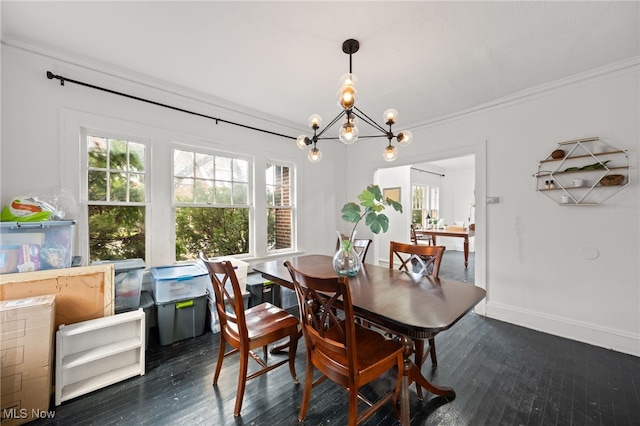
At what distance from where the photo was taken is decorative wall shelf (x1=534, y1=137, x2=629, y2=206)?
2363mm

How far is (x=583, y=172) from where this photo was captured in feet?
8.25

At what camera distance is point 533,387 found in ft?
6.08

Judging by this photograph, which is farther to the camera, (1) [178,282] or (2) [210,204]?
(2) [210,204]

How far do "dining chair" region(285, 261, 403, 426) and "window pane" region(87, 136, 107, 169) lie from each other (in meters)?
2.40

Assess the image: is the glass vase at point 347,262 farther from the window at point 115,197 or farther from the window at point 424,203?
the window at point 424,203

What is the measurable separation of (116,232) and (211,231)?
953 mm

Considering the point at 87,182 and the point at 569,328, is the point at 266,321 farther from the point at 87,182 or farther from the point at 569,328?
the point at 569,328

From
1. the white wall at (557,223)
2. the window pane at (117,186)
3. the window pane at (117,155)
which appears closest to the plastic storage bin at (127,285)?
the window pane at (117,186)

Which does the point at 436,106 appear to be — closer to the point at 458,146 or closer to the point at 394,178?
the point at 458,146

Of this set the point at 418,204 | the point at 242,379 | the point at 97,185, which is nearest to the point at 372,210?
the point at 242,379

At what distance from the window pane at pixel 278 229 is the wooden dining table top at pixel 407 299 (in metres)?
1.58

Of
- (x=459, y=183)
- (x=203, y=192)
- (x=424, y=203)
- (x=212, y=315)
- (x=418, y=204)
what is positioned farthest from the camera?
(x=459, y=183)

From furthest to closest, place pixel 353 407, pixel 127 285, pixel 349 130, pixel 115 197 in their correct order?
pixel 115 197 → pixel 127 285 → pixel 349 130 → pixel 353 407

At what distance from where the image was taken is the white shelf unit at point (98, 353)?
1.73 meters
